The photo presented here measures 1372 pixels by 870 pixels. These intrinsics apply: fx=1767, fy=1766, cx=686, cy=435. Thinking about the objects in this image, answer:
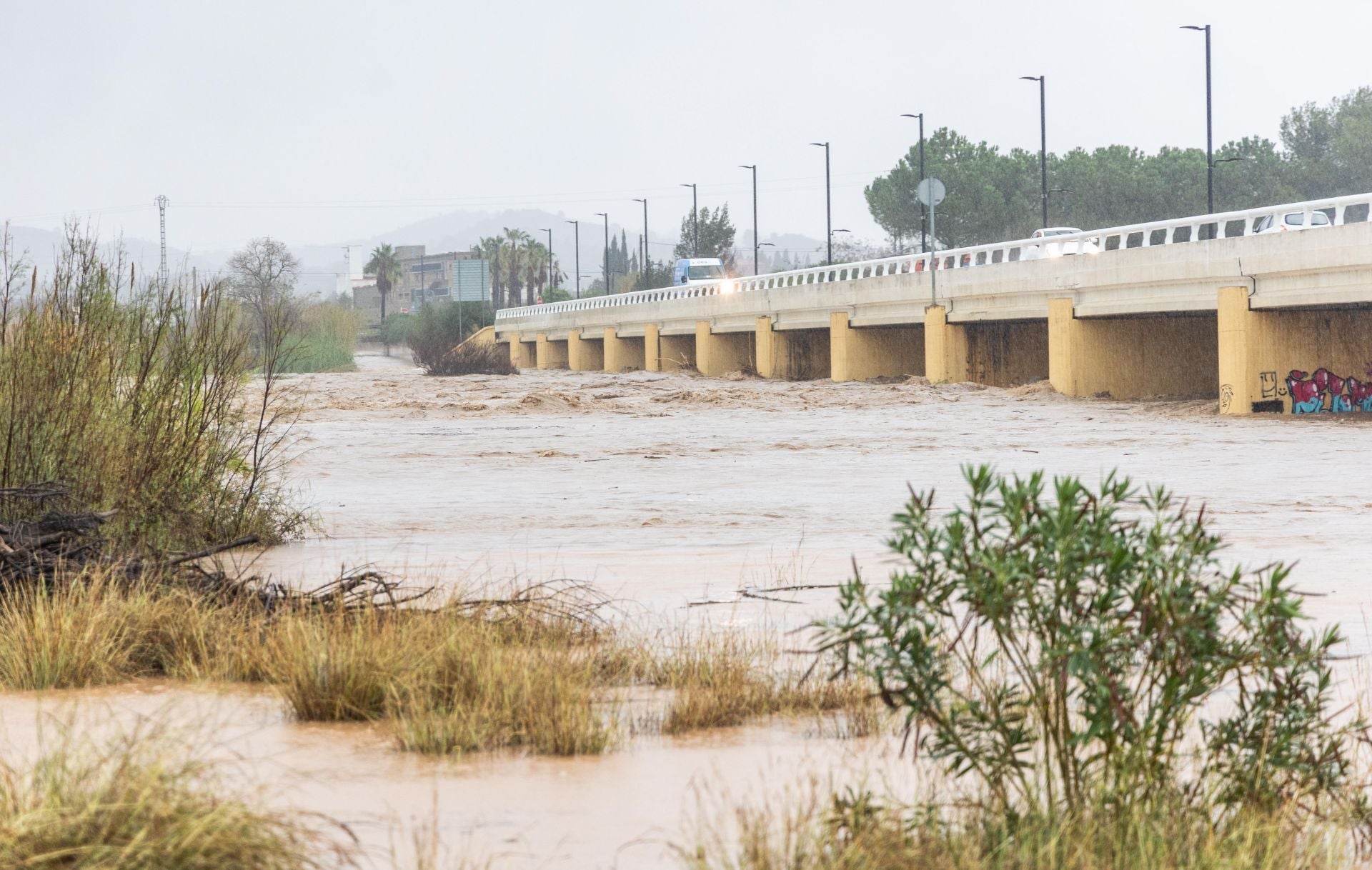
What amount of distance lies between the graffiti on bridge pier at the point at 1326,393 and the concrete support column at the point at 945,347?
15.2m

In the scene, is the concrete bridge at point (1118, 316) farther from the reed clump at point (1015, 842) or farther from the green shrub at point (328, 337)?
the reed clump at point (1015, 842)

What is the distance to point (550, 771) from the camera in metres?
6.30

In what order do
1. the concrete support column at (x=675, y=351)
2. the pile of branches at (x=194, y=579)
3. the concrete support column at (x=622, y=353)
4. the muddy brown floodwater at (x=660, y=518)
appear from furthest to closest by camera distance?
the concrete support column at (x=622, y=353) → the concrete support column at (x=675, y=351) → the pile of branches at (x=194, y=579) → the muddy brown floodwater at (x=660, y=518)

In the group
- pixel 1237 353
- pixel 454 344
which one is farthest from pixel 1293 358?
pixel 454 344

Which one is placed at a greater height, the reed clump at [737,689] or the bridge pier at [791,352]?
the bridge pier at [791,352]

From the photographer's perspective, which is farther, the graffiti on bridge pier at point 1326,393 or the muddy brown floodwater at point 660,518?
the graffiti on bridge pier at point 1326,393

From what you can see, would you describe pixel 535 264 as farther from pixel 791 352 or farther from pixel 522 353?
pixel 791 352

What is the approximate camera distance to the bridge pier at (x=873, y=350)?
53.8 m

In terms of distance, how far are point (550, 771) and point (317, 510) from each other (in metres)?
10.9

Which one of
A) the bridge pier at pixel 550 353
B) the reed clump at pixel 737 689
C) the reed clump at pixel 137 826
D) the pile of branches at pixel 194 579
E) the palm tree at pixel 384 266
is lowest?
the reed clump at pixel 737 689

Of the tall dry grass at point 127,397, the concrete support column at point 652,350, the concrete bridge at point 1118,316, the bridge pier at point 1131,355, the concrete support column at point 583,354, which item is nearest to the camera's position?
the tall dry grass at point 127,397

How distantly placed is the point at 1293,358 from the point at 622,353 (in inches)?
2012

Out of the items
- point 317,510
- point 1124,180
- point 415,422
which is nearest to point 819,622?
point 317,510

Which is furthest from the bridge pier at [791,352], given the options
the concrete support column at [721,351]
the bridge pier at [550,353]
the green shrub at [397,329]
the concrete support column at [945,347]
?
the green shrub at [397,329]
